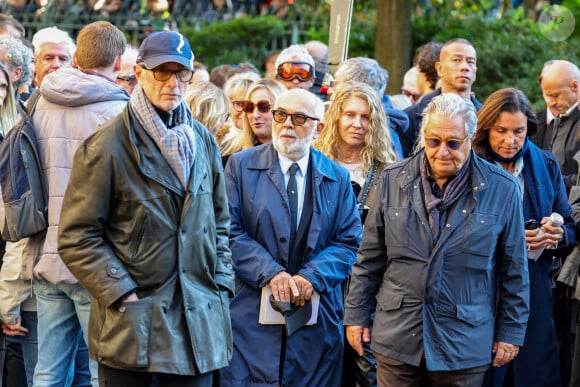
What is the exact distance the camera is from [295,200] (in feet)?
22.4

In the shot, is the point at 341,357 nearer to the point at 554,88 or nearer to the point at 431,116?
the point at 431,116

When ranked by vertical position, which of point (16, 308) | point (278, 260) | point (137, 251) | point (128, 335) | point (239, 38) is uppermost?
point (137, 251)

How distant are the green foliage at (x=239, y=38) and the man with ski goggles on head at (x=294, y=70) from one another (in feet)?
29.4

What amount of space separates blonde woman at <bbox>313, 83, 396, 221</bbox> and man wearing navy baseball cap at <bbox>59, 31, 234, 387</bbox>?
247 cm

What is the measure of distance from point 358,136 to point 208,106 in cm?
152

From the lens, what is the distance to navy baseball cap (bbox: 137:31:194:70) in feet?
17.2

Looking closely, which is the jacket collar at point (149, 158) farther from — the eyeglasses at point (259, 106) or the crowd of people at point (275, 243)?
the eyeglasses at point (259, 106)

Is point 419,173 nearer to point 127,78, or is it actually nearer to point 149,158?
point 149,158

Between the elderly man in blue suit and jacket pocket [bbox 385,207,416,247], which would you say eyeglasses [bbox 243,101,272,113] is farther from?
jacket pocket [bbox 385,207,416,247]

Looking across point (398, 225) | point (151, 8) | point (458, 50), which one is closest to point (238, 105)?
point (458, 50)

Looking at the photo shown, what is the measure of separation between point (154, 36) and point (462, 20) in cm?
1244

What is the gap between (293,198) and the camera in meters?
6.82

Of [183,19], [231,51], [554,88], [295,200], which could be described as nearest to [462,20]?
[231,51]

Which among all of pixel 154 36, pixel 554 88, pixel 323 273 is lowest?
pixel 323 273
